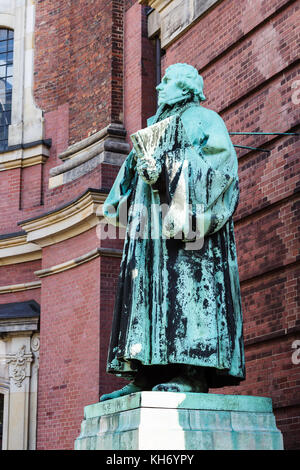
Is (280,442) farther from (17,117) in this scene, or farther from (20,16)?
(20,16)

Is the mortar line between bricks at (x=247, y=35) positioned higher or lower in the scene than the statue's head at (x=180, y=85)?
higher

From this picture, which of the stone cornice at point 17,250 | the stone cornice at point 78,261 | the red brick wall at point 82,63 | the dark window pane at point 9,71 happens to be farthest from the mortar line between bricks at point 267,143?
the dark window pane at point 9,71

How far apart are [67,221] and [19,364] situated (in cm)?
273

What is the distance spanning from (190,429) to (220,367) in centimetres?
51

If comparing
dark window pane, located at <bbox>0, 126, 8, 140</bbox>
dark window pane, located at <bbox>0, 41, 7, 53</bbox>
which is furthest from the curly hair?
dark window pane, located at <bbox>0, 41, 7, 53</bbox>

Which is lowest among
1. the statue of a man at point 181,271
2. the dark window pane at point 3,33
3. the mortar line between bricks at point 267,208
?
the statue of a man at point 181,271

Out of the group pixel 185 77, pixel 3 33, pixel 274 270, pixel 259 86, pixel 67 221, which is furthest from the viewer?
pixel 3 33

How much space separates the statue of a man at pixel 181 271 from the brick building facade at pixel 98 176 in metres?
3.37

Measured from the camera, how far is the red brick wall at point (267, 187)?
8.29m

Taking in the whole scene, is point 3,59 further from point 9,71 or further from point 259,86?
point 259,86

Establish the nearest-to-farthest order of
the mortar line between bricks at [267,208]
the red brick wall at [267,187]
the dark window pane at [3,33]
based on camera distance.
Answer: the red brick wall at [267,187] < the mortar line between bricks at [267,208] < the dark window pane at [3,33]

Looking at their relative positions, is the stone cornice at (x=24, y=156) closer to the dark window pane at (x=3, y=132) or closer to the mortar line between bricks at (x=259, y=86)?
the dark window pane at (x=3, y=132)

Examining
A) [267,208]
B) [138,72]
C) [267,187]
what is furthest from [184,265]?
[138,72]

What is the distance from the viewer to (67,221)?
42.8 feet
